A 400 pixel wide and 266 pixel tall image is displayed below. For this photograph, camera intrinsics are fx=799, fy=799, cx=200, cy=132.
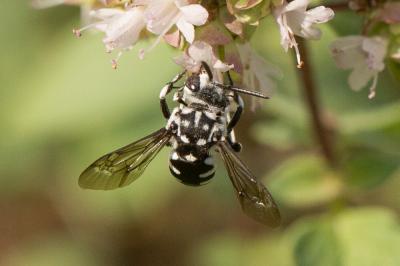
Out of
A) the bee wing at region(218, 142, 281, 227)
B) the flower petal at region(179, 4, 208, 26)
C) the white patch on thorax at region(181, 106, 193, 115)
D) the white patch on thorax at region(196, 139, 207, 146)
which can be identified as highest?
the flower petal at region(179, 4, 208, 26)

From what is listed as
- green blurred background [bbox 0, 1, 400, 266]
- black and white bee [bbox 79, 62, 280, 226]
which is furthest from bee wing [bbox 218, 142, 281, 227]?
green blurred background [bbox 0, 1, 400, 266]

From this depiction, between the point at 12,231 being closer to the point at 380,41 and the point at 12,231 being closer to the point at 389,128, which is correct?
the point at 389,128

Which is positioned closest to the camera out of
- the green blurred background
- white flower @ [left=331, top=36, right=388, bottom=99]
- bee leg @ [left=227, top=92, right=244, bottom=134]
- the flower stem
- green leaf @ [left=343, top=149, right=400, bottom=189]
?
bee leg @ [left=227, top=92, right=244, bottom=134]

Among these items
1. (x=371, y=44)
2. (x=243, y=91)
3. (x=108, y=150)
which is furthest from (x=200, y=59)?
(x=108, y=150)

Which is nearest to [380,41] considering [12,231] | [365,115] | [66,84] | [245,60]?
[245,60]

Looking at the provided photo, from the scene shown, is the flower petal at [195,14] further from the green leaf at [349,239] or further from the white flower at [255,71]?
the green leaf at [349,239]

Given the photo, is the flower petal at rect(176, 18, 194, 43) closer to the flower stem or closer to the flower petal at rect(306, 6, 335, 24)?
the flower petal at rect(306, 6, 335, 24)

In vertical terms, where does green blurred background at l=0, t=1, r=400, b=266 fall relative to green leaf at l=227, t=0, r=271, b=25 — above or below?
below

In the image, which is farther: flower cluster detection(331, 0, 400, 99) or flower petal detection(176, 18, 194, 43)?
flower cluster detection(331, 0, 400, 99)
